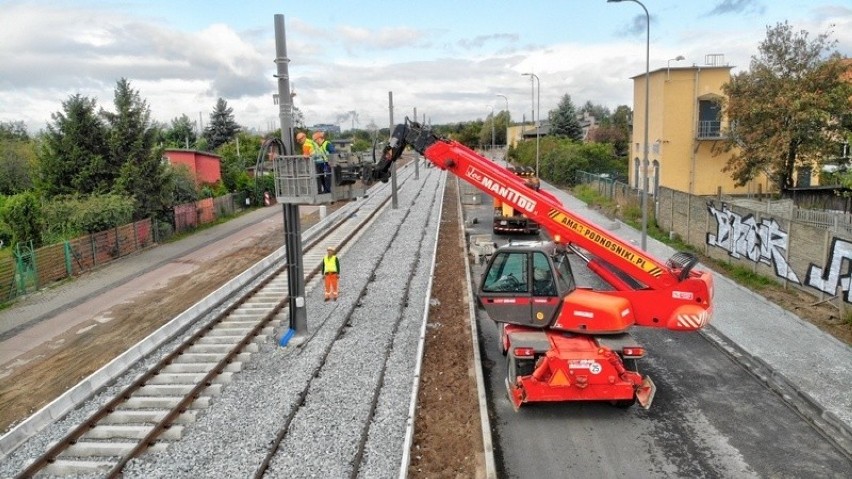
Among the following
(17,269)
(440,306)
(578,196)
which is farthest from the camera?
(578,196)

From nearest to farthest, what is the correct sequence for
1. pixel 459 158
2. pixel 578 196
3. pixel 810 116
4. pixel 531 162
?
pixel 459 158, pixel 810 116, pixel 578 196, pixel 531 162

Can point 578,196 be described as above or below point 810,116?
below

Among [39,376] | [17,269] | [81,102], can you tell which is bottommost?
[39,376]

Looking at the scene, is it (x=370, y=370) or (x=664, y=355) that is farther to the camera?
(x=664, y=355)

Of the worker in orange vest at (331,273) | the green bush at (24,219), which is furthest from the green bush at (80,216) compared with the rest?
the worker in orange vest at (331,273)

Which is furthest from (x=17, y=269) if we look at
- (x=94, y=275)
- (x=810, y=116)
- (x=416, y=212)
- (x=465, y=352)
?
(x=810, y=116)

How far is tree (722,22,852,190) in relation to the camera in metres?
27.0

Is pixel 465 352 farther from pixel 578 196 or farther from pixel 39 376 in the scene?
pixel 578 196

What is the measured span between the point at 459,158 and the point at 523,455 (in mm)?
5508

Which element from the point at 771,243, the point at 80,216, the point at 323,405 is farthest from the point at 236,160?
the point at 323,405

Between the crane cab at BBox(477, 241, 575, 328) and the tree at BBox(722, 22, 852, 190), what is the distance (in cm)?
2168

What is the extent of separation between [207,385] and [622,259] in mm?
8079

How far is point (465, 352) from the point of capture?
43.8 feet

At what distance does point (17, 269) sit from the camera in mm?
20500
